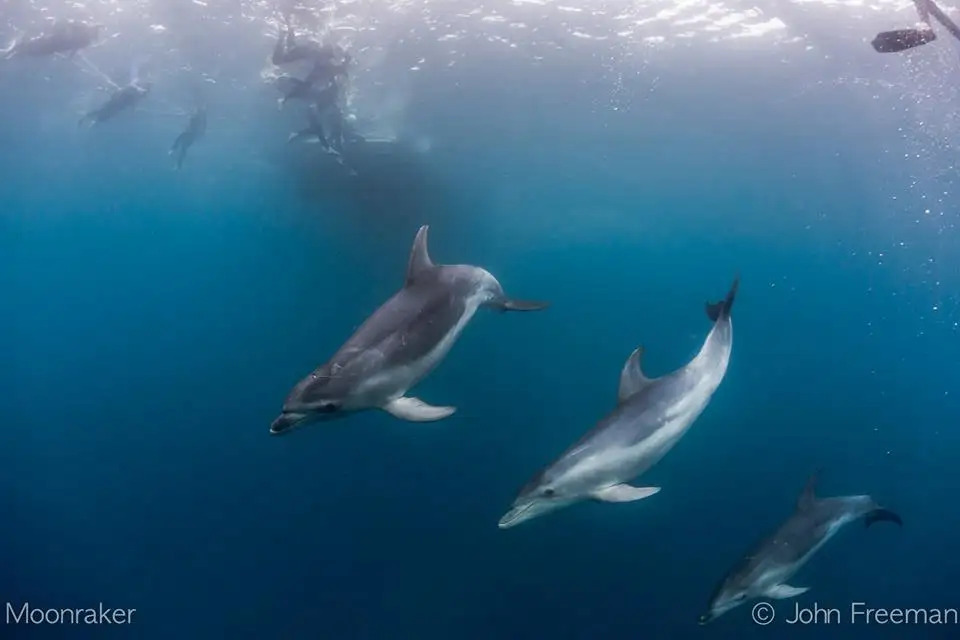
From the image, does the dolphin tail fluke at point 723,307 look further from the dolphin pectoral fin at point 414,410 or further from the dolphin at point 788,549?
the dolphin at point 788,549

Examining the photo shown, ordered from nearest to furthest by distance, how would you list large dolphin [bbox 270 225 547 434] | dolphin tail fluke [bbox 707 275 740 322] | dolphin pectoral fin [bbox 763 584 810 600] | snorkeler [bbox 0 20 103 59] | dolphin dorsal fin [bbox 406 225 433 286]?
large dolphin [bbox 270 225 547 434]
dolphin dorsal fin [bbox 406 225 433 286]
dolphin tail fluke [bbox 707 275 740 322]
dolphin pectoral fin [bbox 763 584 810 600]
snorkeler [bbox 0 20 103 59]

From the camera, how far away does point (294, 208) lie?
33.1 m

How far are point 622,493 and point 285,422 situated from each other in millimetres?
3338

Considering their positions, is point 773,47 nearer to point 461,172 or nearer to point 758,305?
point 461,172

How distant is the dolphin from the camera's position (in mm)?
8828

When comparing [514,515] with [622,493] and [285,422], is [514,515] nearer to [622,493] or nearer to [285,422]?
[622,493]

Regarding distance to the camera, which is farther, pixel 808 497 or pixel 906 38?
pixel 808 497

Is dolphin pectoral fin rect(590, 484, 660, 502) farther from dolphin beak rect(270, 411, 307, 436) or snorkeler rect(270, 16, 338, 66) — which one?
snorkeler rect(270, 16, 338, 66)

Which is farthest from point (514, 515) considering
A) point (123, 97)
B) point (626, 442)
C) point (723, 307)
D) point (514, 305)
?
point (123, 97)

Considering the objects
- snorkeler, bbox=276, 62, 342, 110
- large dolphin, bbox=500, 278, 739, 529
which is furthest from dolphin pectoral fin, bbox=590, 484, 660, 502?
snorkeler, bbox=276, 62, 342, 110

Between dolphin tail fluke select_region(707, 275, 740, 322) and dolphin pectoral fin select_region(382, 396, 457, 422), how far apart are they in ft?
11.3

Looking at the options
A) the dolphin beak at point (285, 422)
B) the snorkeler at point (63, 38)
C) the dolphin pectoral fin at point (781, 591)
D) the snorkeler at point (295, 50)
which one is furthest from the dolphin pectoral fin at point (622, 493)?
the snorkeler at point (63, 38)

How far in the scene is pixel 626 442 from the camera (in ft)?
21.3

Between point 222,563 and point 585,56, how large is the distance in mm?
18891
